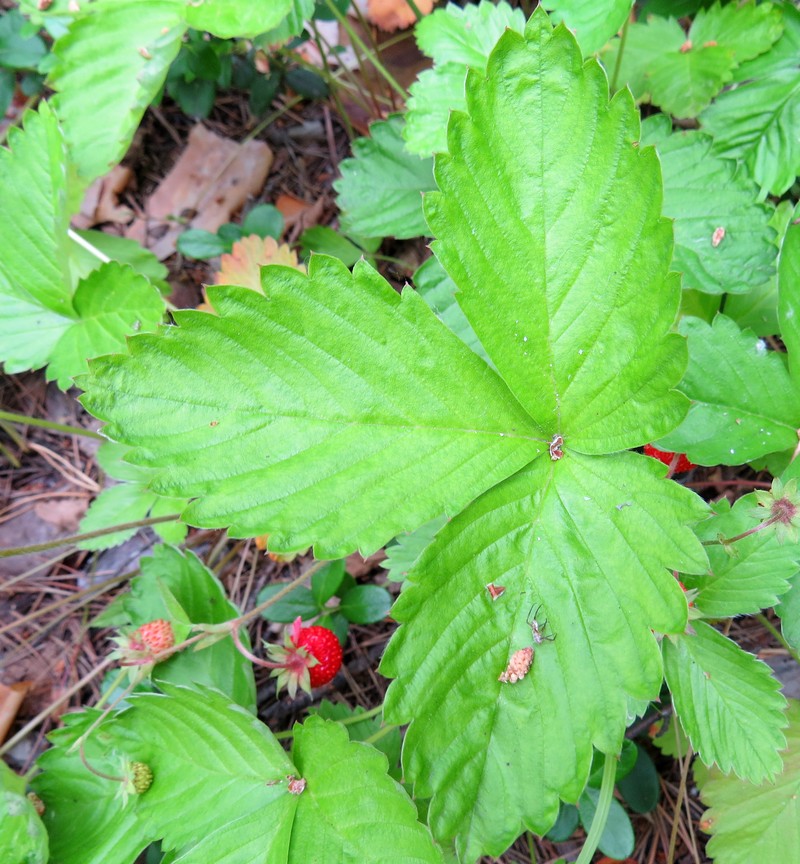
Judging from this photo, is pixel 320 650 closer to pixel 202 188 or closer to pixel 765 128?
pixel 765 128

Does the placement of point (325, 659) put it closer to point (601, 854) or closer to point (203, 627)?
point (203, 627)

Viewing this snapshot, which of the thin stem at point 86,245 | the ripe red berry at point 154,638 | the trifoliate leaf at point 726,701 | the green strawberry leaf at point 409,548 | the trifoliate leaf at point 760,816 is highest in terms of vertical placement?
the thin stem at point 86,245

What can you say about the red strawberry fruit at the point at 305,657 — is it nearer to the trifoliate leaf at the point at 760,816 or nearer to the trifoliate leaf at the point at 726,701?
the trifoliate leaf at the point at 726,701

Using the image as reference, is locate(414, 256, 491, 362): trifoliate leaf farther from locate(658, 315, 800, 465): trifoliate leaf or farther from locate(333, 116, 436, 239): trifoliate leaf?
locate(658, 315, 800, 465): trifoliate leaf

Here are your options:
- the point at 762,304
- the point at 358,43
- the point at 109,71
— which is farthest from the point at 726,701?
the point at 358,43

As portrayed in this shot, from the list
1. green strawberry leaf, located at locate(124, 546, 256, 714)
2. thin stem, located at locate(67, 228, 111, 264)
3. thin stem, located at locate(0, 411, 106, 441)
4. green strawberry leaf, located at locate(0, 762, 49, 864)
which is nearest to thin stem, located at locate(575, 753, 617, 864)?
green strawberry leaf, located at locate(124, 546, 256, 714)

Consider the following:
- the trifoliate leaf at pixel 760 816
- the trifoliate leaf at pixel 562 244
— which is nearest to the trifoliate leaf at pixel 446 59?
the trifoliate leaf at pixel 562 244

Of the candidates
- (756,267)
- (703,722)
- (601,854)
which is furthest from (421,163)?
(601,854)
